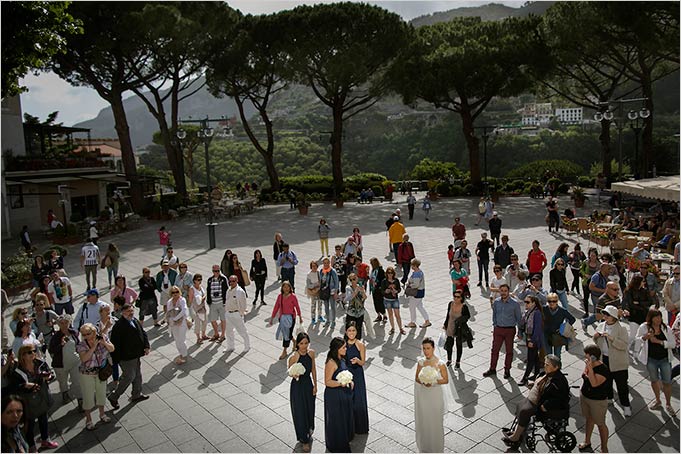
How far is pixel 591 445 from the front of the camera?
6.02m

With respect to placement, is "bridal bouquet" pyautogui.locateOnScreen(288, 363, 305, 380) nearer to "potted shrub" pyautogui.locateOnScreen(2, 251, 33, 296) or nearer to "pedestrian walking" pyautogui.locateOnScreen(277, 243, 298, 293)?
"pedestrian walking" pyautogui.locateOnScreen(277, 243, 298, 293)

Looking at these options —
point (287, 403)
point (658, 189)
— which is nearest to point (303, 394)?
point (287, 403)

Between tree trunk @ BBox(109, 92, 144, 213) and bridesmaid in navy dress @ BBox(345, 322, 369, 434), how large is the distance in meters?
24.7

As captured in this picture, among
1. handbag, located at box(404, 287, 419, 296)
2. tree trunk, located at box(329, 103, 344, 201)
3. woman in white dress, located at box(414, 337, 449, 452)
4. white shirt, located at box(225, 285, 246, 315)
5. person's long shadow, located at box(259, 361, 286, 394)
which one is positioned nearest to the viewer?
woman in white dress, located at box(414, 337, 449, 452)

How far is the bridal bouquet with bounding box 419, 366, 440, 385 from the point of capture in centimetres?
577

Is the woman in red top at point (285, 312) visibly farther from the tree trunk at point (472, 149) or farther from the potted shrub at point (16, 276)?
the tree trunk at point (472, 149)

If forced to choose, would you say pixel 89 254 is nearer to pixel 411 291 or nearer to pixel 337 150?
pixel 411 291

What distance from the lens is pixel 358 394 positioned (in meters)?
6.39

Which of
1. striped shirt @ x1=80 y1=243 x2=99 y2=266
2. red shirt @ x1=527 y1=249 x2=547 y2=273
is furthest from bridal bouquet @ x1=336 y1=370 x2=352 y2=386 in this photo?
striped shirt @ x1=80 y1=243 x2=99 y2=266

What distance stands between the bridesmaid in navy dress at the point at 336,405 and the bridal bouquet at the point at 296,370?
0.26 metres

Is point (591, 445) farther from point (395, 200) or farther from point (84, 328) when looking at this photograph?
point (395, 200)

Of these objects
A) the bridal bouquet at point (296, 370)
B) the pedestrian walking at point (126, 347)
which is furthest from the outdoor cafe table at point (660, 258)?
the pedestrian walking at point (126, 347)

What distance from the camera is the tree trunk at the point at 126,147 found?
2798 centimetres

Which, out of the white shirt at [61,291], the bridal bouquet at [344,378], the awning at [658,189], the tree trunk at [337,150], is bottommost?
the bridal bouquet at [344,378]
